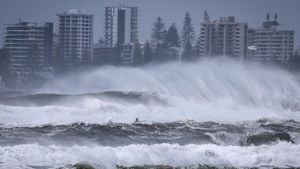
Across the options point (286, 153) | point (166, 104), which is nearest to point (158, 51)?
point (166, 104)

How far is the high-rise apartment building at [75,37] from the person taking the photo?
13300 centimetres

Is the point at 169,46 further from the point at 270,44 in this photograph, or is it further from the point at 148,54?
the point at 270,44

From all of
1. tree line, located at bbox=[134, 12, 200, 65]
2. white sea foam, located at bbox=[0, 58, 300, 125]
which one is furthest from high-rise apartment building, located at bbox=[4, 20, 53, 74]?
white sea foam, located at bbox=[0, 58, 300, 125]

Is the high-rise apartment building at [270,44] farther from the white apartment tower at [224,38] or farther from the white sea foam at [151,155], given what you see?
the white sea foam at [151,155]

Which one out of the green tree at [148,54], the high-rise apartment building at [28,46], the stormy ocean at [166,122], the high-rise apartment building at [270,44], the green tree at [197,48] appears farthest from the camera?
the high-rise apartment building at [270,44]

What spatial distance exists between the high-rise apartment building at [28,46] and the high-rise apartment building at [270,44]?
1292 inches

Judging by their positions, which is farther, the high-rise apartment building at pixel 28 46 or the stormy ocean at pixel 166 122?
the high-rise apartment building at pixel 28 46

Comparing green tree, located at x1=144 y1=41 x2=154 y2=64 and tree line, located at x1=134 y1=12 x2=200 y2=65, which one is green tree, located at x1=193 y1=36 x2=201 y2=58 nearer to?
tree line, located at x1=134 y1=12 x2=200 y2=65

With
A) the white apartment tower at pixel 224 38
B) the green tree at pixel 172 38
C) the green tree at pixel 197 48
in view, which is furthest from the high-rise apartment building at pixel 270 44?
the green tree at pixel 172 38

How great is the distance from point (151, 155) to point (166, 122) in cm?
1184

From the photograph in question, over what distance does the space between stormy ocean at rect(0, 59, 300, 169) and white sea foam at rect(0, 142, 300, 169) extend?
3 cm

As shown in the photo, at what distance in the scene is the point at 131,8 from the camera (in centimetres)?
17625

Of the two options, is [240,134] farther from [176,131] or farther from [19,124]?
[19,124]

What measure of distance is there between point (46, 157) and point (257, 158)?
6797 millimetres
